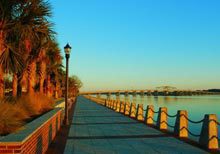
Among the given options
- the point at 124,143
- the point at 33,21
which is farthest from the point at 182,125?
the point at 33,21

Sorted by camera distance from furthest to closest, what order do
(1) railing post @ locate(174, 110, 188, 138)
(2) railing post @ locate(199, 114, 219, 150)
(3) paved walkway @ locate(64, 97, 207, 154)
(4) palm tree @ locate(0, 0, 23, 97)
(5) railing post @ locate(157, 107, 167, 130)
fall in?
(4) palm tree @ locate(0, 0, 23, 97) < (5) railing post @ locate(157, 107, 167, 130) < (1) railing post @ locate(174, 110, 188, 138) < (2) railing post @ locate(199, 114, 219, 150) < (3) paved walkway @ locate(64, 97, 207, 154)

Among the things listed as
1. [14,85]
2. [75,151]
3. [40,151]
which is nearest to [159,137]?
[75,151]

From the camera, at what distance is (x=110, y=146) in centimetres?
1195

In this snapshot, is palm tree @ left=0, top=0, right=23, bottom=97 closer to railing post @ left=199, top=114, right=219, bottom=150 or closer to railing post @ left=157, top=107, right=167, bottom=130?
railing post @ left=157, top=107, right=167, bottom=130

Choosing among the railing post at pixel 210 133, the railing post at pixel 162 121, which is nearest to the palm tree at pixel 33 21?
the railing post at pixel 162 121

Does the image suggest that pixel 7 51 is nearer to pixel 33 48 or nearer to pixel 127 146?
pixel 33 48

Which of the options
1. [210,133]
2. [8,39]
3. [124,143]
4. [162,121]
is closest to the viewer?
[210,133]

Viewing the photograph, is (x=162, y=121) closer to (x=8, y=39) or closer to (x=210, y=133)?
(x=210, y=133)

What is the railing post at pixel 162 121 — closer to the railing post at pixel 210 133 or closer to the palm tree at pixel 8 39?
the railing post at pixel 210 133

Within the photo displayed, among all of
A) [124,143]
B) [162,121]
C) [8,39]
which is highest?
[8,39]

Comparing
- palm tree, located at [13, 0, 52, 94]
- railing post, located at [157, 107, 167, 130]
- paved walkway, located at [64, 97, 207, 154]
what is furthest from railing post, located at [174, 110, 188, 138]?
palm tree, located at [13, 0, 52, 94]

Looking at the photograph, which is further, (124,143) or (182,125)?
(182,125)

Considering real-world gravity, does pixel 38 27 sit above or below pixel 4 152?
above

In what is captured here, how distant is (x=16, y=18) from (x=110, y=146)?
370 inches
